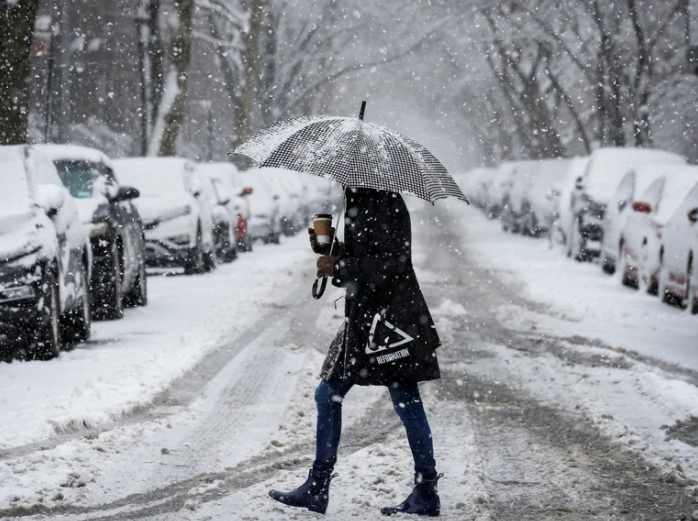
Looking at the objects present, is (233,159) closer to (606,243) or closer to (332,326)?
(606,243)

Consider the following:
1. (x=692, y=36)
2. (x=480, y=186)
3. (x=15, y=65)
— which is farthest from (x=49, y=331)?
(x=480, y=186)

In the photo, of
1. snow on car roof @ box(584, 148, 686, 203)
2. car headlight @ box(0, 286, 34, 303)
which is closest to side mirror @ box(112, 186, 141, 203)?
car headlight @ box(0, 286, 34, 303)

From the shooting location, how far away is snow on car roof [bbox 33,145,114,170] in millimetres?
11422

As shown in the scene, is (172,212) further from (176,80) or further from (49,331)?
(176,80)

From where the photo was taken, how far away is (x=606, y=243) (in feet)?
57.8

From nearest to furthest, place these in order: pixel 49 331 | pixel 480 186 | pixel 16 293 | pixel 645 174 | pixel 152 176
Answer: pixel 16 293, pixel 49 331, pixel 152 176, pixel 645 174, pixel 480 186

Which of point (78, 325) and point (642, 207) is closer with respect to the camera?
point (78, 325)

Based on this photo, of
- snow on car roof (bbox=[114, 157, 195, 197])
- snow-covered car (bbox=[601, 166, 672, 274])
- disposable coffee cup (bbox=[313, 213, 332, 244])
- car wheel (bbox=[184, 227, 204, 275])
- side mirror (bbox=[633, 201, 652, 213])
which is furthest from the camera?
snow on car roof (bbox=[114, 157, 195, 197])

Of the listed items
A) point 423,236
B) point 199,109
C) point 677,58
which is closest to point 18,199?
point 423,236

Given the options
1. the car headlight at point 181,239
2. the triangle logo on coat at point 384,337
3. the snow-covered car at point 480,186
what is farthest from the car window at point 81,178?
the snow-covered car at point 480,186

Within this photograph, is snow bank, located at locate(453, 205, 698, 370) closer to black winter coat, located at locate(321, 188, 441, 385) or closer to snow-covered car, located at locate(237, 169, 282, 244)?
black winter coat, located at locate(321, 188, 441, 385)

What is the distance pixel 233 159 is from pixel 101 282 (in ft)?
97.6

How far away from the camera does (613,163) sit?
20.4 meters

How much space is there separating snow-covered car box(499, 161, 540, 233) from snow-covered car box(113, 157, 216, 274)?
42.3 ft
